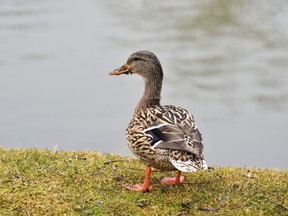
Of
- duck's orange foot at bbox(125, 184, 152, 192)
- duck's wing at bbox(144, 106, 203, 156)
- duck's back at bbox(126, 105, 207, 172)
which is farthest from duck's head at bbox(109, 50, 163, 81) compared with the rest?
duck's orange foot at bbox(125, 184, 152, 192)

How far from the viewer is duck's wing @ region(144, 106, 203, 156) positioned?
7.21 m

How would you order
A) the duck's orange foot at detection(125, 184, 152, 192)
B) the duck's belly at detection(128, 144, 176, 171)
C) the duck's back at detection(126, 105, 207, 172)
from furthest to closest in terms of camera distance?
the duck's orange foot at detection(125, 184, 152, 192), the duck's belly at detection(128, 144, 176, 171), the duck's back at detection(126, 105, 207, 172)

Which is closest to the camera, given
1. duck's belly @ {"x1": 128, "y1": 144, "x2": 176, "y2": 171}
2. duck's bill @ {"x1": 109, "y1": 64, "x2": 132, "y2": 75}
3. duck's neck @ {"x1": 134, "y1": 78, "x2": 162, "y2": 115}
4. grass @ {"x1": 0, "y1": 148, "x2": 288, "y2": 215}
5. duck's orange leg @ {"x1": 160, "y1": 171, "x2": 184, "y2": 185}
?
grass @ {"x1": 0, "y1": 148, "x2": 288, "y2": 215}

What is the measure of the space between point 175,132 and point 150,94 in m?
1.36

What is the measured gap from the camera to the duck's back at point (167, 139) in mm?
7203

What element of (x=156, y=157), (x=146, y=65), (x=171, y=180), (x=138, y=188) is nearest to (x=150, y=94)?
(x=146, y=65)

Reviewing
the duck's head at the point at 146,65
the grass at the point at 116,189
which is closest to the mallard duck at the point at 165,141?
the grass at the point at 116,189

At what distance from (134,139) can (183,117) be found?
652 millimetres

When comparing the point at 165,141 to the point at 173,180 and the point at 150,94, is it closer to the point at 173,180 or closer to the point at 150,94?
the point at 173,180

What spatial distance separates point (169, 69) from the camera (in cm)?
2306

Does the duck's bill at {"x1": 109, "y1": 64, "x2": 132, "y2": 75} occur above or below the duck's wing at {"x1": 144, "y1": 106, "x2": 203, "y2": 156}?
above

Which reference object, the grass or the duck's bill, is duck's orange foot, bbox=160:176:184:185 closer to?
the grass

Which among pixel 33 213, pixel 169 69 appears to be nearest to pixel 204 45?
pixel 169 69

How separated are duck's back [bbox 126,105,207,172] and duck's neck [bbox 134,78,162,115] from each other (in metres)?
0.50
